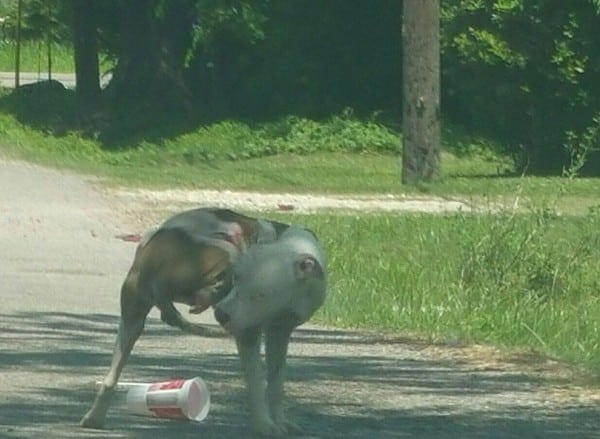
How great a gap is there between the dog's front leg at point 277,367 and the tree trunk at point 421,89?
1751 centimetres

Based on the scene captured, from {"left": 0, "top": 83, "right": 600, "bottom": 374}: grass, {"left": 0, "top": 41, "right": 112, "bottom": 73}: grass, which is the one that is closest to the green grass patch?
{"left": 0, "top": 83, "right": 600, "bottom": 374}: grass

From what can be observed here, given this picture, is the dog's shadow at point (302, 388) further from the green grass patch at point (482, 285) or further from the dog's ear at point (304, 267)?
the dog's ear at point (304, 267)

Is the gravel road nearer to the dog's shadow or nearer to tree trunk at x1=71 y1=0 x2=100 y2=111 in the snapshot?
Result: the dog's shadow

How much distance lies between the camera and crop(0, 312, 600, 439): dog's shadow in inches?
305

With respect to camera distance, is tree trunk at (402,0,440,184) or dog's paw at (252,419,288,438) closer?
dog's paw at (252,419,288,438)

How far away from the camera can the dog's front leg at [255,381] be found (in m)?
6.85

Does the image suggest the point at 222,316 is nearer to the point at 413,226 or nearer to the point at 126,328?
the point at 126,328


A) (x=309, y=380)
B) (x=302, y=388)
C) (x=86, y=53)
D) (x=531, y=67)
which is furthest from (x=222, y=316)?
(x=86, y=53)

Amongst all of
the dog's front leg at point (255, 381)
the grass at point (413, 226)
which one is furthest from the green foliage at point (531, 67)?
the dog's front leg at point (255, 381)

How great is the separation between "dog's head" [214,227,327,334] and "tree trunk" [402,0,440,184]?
17916 mm

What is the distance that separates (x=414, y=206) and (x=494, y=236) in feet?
27.9

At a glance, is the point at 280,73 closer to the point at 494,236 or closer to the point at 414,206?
the point at 414,206

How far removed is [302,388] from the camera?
8891 mm

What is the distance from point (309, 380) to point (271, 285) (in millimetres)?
2592
